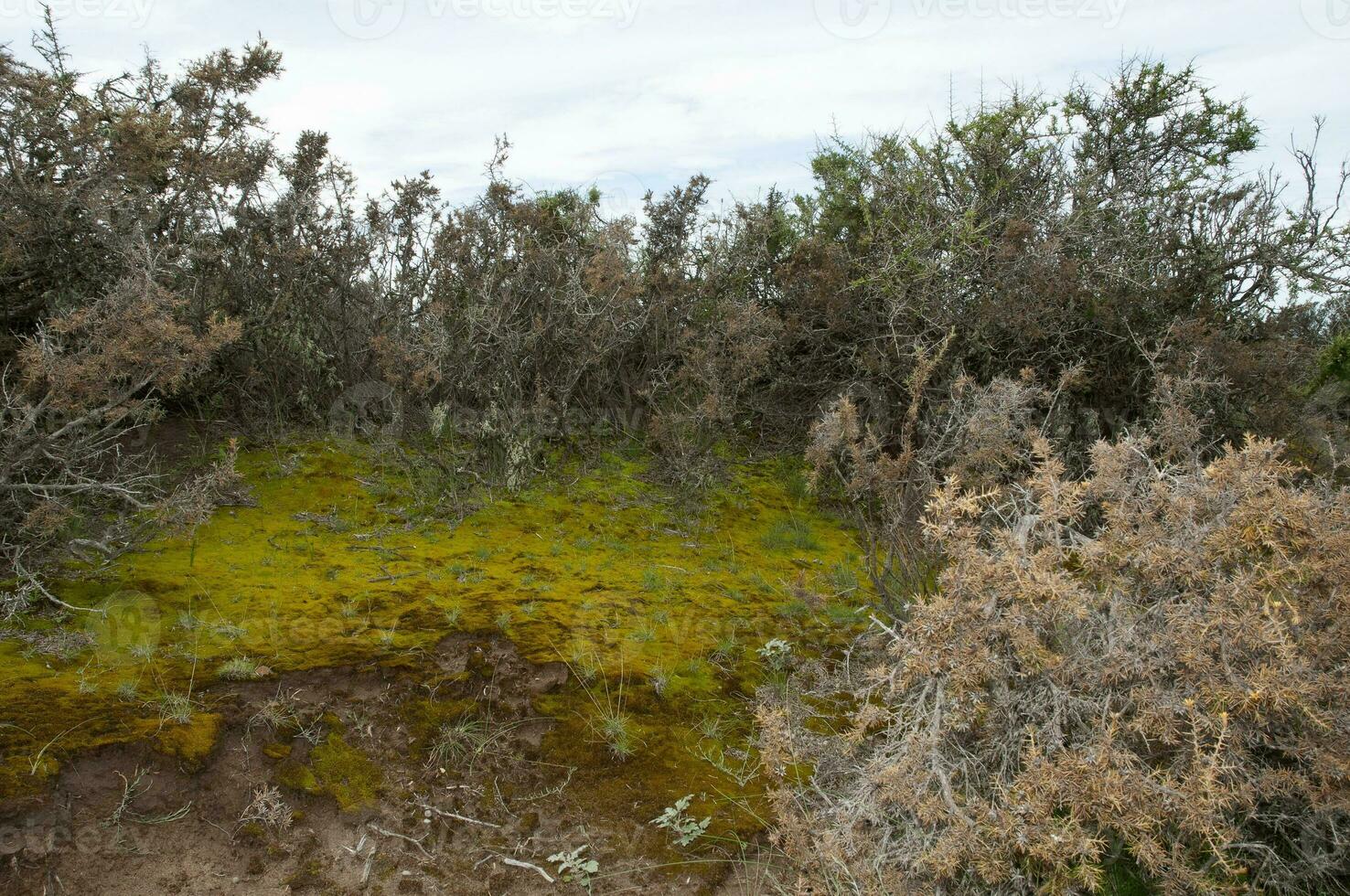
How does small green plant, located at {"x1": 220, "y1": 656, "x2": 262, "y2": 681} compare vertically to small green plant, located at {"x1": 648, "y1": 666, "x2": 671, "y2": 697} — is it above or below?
above

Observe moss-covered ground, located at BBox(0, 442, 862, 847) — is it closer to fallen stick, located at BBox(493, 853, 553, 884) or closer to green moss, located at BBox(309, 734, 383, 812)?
green moss, located at BBox(309, 734, 383, 812)

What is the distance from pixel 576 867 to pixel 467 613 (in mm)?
1662

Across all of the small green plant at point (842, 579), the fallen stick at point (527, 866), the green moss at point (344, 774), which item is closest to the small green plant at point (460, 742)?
the green moss at point (344, 774)

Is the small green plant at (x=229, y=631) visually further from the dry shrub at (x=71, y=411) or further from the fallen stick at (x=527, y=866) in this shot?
the fallen stick at (x=527, y=866)

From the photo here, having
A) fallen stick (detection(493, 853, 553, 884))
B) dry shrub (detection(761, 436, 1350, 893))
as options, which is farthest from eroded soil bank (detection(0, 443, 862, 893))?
dry shrub (detection(761, 436, 1350, 893))

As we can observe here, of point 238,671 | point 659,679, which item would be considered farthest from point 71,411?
point 659,679

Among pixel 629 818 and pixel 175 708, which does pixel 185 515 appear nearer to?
pixel 175 708

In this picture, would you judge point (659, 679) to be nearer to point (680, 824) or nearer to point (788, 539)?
point (680, 824)

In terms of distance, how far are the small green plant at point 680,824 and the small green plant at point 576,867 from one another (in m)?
0.30

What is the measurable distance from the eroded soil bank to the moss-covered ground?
0.01 meters

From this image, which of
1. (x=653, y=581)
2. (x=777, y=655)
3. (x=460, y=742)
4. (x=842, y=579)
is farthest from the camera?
(x=842, y=579)

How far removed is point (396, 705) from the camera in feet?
12.9

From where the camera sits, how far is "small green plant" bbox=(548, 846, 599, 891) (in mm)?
3203

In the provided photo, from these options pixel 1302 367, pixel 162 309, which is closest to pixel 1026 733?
pixel 162 309
